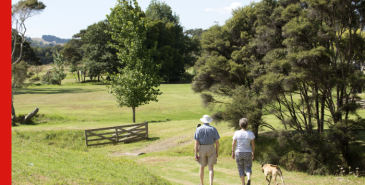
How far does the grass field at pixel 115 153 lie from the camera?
848 centimetres

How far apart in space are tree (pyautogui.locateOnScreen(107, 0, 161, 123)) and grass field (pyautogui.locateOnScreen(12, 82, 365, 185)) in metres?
3.43

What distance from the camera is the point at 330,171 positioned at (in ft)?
55.5

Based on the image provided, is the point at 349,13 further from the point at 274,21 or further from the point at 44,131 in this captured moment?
the point at 44,131

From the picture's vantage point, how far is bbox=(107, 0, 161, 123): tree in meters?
28.4

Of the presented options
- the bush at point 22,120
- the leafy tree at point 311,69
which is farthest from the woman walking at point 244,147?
the bush at point 22,120

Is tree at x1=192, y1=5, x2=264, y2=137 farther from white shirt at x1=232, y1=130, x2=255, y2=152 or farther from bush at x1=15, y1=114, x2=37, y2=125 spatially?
bush at x1=15, y1=114, x2=37, y2=125

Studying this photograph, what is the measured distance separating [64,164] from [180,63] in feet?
225

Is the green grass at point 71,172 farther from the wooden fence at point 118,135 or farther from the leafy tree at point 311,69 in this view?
the leafy tree at point 311,69

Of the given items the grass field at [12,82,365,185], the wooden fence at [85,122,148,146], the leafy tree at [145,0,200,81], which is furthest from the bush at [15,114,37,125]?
the leafy tree at [145,0,200,81]

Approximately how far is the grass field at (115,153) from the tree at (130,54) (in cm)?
343

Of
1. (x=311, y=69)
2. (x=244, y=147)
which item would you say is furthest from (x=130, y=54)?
(x=244, y=147)

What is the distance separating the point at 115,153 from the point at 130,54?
12.6 m

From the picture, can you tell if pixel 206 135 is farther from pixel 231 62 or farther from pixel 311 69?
pixel 231 62

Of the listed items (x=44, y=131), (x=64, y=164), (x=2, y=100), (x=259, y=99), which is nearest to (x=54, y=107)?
(x=44, y=131)
